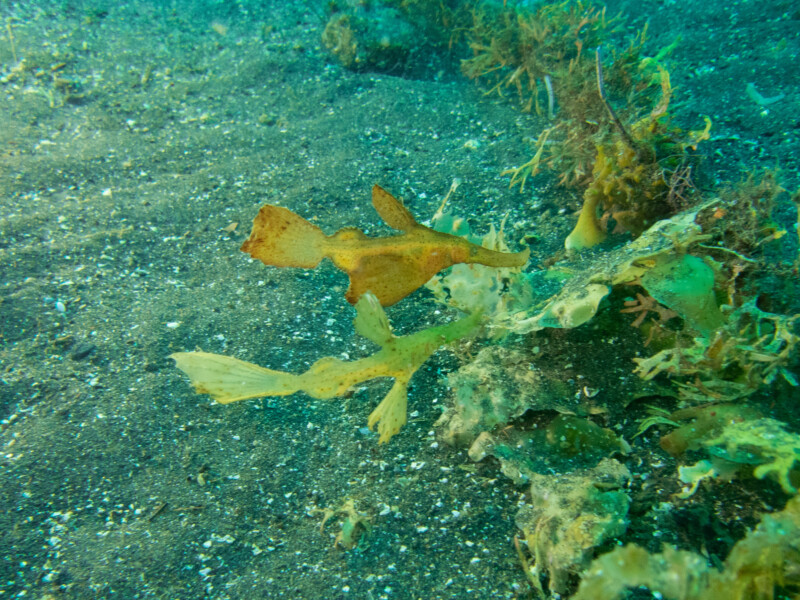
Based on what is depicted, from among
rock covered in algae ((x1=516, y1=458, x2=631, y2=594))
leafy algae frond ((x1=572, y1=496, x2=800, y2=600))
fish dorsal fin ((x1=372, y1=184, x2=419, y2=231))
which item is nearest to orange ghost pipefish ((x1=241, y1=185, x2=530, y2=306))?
fish dorsal fin ((x1=372, y1=184, x2=419, y2=231))

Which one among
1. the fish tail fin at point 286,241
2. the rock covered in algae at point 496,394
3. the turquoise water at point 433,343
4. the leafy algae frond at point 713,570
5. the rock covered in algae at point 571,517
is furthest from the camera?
the rock covered in algae at point 496,394

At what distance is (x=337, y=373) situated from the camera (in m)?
2.01

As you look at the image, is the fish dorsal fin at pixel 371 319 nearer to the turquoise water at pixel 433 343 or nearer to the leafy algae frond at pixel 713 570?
the turquoise water at pixel 433 343

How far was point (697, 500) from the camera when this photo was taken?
1794 millimetres

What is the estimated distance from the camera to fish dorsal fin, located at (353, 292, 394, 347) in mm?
1900

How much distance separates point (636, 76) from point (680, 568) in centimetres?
388

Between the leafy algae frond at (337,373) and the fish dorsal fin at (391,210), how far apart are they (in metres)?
0.39

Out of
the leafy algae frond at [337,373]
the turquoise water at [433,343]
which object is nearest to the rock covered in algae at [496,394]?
the turquoise water at [433,343]

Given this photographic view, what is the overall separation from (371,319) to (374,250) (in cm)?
32

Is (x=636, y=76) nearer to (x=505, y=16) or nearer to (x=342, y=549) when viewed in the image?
(x=505, y=16)

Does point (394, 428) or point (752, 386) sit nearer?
point (752, 386)

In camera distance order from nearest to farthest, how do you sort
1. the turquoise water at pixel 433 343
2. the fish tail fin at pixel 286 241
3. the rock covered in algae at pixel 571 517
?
the rock covered in algae at pixel 571 517
the turquoise water at pixel 433 343
the fish tail fin at pixel 286 241

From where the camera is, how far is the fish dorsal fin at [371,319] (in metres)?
1.90

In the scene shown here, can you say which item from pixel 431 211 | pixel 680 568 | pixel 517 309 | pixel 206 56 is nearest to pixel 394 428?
pixel 517 309
